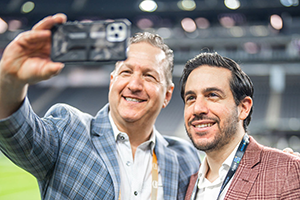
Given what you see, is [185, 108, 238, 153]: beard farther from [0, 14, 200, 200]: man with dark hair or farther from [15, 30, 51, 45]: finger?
[15, 30, 51, 45]: finger

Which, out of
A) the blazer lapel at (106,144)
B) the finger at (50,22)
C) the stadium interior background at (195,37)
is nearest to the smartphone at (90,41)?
the finger at (50,22)

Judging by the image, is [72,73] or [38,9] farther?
[72,73]

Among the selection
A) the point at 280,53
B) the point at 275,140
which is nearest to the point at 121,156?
the point at 275,140

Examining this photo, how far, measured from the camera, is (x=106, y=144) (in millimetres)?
2170

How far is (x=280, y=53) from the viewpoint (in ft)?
68.6

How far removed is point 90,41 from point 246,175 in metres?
1.34

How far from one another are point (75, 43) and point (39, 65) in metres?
0.16

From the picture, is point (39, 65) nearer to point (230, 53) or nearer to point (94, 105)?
point (94, 105)

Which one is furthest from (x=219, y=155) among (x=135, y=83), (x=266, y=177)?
(x=135, y=83)

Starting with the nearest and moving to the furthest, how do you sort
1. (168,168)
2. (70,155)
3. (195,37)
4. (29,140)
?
(29,140), (70,155), (168,168), (195,37)

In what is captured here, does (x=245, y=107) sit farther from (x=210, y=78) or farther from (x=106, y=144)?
(x=106, y=144)

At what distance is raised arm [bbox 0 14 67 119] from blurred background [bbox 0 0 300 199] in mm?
17520

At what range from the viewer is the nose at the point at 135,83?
229cm

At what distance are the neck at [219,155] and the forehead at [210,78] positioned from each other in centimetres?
39
